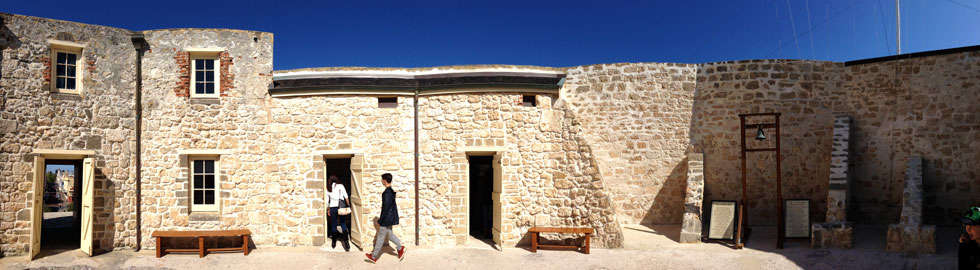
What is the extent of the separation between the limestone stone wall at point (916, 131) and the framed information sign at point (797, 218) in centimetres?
188

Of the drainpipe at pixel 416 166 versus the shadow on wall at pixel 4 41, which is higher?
the shadow on wall at pixel 4 41

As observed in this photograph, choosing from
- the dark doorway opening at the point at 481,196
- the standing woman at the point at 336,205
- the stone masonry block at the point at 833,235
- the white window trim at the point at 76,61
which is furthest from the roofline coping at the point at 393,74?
the stone masonry block at the point at 833,235

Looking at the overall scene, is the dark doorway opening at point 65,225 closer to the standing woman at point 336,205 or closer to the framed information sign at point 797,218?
the standing woman at point 336,205

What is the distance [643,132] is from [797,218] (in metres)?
3.67

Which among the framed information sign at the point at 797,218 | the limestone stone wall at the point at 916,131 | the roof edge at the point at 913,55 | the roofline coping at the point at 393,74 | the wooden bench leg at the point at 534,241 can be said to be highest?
the roof edge at the point at 913,55

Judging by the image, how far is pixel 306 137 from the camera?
1188cm

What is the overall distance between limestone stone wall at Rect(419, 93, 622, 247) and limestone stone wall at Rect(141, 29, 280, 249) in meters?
2.43

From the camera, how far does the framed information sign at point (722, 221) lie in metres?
11.9

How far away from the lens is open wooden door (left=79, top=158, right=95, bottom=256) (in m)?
11.0

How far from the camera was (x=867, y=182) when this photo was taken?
1305 cm

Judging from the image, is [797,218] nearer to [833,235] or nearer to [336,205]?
[833,235]

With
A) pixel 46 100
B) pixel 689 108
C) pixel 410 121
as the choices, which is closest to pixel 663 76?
pixel 689 108

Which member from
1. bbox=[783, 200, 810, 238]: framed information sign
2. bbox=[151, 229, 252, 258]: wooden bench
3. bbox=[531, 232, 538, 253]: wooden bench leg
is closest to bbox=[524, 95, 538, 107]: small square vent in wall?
bbox=[531, 232, 538, 253]: wooden bench leg

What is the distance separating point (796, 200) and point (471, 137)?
649 centimetres
